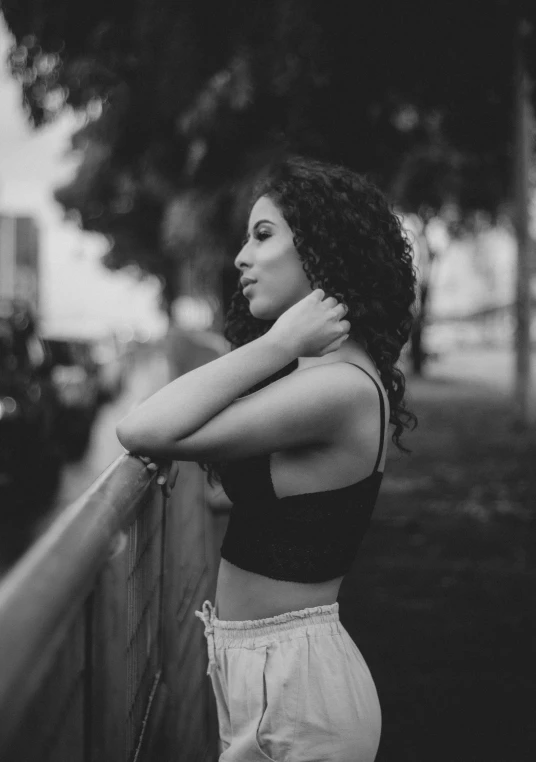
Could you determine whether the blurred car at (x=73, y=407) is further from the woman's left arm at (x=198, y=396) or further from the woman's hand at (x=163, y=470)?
the woman's left arm at (x=198, y=396)

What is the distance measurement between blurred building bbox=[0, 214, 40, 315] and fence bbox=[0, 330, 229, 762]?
81403mm

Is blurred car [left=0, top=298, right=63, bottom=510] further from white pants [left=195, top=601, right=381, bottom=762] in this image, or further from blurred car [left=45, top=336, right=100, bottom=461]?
white pants [left=195, top=601, right=381, bottom=762]

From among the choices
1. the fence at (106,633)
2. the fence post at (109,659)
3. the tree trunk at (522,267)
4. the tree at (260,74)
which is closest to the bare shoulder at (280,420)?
the fence at (106,633)

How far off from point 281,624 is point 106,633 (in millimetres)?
467

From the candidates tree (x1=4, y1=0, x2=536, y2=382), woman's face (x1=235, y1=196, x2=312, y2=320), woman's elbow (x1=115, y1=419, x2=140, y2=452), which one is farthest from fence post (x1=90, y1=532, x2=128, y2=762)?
tree (x1=4, y1=0, x2=536, y2=382)

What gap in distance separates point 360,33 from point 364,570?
11.8 feet

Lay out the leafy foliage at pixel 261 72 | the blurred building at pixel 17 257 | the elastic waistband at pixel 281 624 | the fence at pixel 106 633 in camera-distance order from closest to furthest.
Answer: the fence at pixel 106 633 < the elastic waistband at pixel 281 624 < the leafy foliage at pixel 261 72 < the blurred building at pixel 17 257

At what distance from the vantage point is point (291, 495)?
170 centimetres

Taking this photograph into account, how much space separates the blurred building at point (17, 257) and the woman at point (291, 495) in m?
81.9

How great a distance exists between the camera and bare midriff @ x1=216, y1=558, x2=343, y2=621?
174 centimetres

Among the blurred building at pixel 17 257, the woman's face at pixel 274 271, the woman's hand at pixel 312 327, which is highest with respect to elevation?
the blurred building at pixel 17 257

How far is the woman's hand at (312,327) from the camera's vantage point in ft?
5.62

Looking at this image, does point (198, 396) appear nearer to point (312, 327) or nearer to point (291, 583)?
point (312, 327)

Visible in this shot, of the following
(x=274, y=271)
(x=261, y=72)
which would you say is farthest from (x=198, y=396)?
(x=261, y=72)
